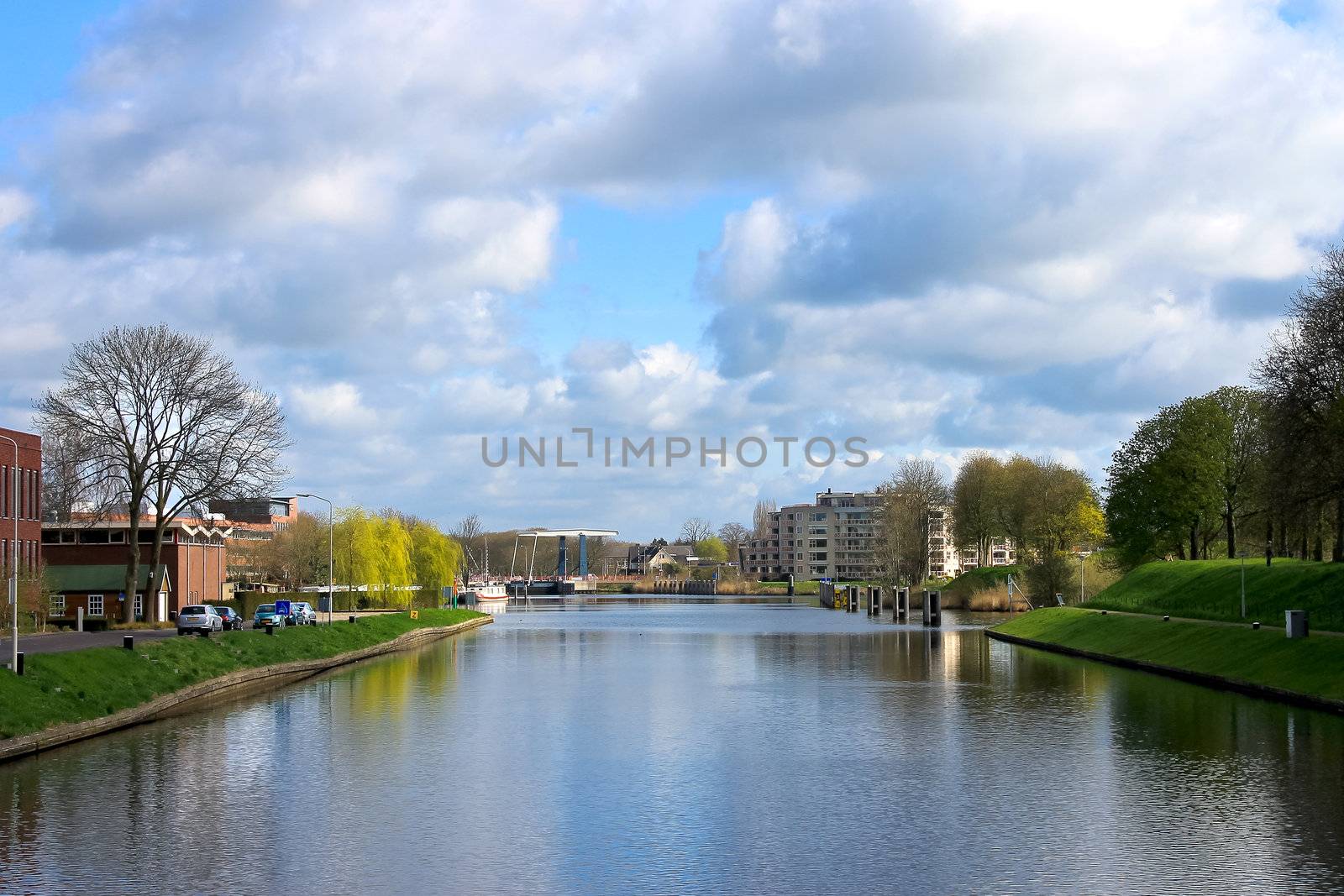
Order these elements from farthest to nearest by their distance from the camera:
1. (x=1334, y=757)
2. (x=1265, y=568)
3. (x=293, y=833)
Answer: (x=1265, y=568) → (x=1334, y=757) → (x=293, y=833)

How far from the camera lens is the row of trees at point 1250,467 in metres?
55.8

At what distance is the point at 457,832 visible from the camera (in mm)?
21609

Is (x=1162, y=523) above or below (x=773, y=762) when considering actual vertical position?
above

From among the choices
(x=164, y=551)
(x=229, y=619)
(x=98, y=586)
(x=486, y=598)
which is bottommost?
(x=486, y=598)

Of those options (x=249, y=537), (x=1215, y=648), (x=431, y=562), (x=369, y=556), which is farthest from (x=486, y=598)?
(x=1215, y=648)

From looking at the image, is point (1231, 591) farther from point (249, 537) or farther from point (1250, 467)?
point (249, 537)

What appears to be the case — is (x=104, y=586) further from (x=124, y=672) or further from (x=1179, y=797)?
(x=1179, y=797)

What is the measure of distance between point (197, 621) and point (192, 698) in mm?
22012

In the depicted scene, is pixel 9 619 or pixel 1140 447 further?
pixel 1140 447

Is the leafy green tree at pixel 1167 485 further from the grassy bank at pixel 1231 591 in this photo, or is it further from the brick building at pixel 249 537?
the brick building at pixel 249 537

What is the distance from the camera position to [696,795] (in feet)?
82.5

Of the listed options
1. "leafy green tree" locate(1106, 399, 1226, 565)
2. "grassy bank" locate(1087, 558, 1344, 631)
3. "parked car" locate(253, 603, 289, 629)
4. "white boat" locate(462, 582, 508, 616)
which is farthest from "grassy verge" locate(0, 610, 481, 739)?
"white boat" locate(462, 582, 508, 616)

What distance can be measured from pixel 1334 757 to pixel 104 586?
258ft

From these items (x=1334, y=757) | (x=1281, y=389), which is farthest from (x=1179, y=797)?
(x=1281, y=389)
